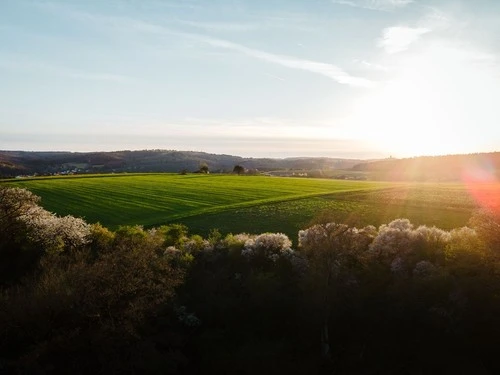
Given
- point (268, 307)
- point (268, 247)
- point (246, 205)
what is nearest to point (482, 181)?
point (246, 205)

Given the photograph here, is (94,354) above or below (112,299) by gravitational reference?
below

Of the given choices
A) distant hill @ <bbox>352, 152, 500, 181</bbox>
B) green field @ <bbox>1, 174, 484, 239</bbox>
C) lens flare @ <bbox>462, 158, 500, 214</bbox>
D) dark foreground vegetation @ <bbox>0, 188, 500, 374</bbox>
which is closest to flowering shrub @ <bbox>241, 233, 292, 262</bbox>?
dark foreground vegetation @ <bbox>0, 188, 500, 374</bbox>

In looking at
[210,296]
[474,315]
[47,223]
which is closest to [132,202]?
[47,223]

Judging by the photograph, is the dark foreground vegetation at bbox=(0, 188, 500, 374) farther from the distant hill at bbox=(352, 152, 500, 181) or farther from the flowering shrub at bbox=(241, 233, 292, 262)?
the distant hill at bbox=(352, 152, 500, 181)

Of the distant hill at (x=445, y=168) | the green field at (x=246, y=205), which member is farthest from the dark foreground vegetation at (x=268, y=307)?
the distant hill at (x=445, y=168)

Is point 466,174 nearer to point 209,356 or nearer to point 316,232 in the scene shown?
point 316,232
